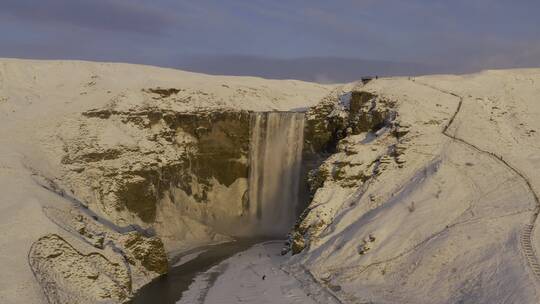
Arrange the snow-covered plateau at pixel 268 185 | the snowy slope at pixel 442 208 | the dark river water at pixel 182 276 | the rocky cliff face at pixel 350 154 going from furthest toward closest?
the rocky cliff face at pixel 350 154, the dark river water at pixel 182 276, the snow-covered plateau at pixel 268 185, the snowy slope at pixel 442 208

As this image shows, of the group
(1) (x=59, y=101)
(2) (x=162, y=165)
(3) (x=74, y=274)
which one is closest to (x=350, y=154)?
(2) (x=162, y=165)

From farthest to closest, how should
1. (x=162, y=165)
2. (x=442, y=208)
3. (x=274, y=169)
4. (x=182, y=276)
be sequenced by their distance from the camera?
(x=274, y=169) → (x=162, y=165) → (x=182, y=276) → (x=442, y=208)

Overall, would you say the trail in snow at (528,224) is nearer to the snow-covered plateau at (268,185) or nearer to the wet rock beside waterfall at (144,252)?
the snow-covered plateau at (268,185)

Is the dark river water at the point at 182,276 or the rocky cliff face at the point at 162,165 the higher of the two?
the rocky cliff face at the point at 162,165

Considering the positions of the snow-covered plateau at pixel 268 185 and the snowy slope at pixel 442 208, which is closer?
the snowy slope at pixel 442 208

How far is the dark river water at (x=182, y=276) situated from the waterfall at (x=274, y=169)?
4.77 meters

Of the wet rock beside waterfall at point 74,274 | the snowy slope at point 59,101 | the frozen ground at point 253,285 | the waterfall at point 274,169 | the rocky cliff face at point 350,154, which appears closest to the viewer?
the wet rock beside waterfall at point 74,274

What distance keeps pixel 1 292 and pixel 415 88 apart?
39.4 m

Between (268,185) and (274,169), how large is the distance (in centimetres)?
182

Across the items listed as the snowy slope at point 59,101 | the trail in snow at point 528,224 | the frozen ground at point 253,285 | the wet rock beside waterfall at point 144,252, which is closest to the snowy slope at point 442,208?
the trail in snow at point 528,224

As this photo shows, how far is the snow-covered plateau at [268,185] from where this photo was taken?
33000mm

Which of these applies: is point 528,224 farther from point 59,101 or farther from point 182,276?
point 59,101

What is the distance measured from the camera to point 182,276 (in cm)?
4012

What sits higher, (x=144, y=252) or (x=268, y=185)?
(x=268, y=185)
